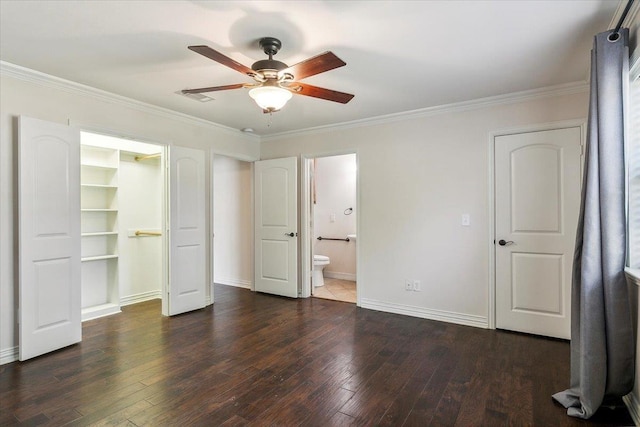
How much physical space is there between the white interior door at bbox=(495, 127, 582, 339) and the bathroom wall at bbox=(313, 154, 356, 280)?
9.38ft

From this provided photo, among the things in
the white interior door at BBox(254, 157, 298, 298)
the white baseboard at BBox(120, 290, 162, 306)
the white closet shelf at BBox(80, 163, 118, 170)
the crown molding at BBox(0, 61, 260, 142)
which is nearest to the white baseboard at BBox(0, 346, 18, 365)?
the white baseboard at BBox(120, 290, 162, 306)

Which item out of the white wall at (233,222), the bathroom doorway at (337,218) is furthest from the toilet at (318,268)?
the white wall at (233,222)

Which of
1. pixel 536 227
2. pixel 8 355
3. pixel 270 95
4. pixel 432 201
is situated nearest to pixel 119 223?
pixel 8 355

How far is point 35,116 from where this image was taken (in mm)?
2863

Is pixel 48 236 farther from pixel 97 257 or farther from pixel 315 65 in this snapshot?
pixel 315 65

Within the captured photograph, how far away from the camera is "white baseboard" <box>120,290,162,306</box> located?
435 centimetres

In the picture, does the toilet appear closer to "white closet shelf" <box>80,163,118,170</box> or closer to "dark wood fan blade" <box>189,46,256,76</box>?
"white closet shelf" <box>80,163,118,170</box>

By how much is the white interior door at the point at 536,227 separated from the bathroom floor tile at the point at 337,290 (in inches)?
77.5

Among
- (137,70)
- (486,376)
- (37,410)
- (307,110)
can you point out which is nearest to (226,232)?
(307,110)

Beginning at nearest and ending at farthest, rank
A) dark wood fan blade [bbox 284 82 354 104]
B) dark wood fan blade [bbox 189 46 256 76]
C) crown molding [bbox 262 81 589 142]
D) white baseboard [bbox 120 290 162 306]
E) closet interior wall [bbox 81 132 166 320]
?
dark wood fan blade [bbox 189 46 256 76], dark wood fan blade [bbox 284 82 354 104], crown molding [bbox 262 81 589 142], closet interior wall [bbox 81 132 166 320], white baseboard [bbox 120 290 162 306]

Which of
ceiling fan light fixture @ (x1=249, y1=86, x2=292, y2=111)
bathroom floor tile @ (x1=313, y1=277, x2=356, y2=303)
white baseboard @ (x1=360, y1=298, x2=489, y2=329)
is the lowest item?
bathroom floor tile @ (x1=313, y1=277, x2=356, y2=303)

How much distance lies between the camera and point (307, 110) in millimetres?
3832

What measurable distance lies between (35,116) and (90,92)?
52cm

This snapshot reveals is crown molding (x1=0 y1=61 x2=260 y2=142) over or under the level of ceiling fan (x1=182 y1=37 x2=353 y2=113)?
over
